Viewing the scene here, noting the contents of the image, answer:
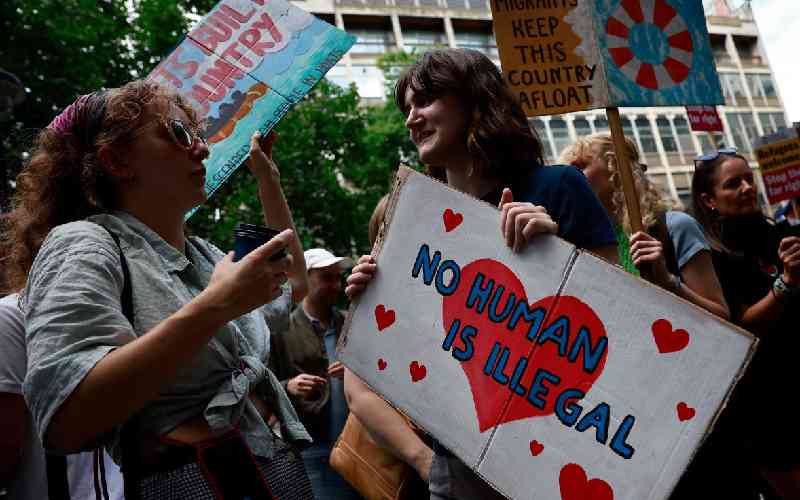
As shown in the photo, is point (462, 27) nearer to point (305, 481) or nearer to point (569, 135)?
point (569, 135)

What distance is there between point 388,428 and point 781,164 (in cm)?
595

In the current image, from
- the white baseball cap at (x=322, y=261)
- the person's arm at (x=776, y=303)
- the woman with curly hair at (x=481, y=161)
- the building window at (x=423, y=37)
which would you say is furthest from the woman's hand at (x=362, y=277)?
the building window at (x=423, y=37)

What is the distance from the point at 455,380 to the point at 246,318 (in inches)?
23.9

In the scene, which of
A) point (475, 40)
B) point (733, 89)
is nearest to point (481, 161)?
point (475, 40)

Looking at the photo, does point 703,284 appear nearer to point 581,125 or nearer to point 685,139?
point 581,125

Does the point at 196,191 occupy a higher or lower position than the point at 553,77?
lower

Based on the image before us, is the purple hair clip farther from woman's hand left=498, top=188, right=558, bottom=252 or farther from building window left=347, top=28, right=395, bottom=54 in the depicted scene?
building window left=347, top=28, right=395, bottom=54

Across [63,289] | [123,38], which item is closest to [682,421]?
[63,289]

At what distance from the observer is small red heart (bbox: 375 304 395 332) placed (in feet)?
5.46

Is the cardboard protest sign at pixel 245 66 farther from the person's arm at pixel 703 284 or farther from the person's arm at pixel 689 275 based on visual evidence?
the person's arm at pixel 703 284

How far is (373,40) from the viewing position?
31141mm

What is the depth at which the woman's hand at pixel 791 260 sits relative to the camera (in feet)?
8.51

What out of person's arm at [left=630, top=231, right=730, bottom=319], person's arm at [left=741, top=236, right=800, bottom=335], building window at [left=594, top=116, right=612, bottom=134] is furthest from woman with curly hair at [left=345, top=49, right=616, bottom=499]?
building window at [left=594, top=116, right=612, bottom=134]

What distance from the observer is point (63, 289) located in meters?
1.24
